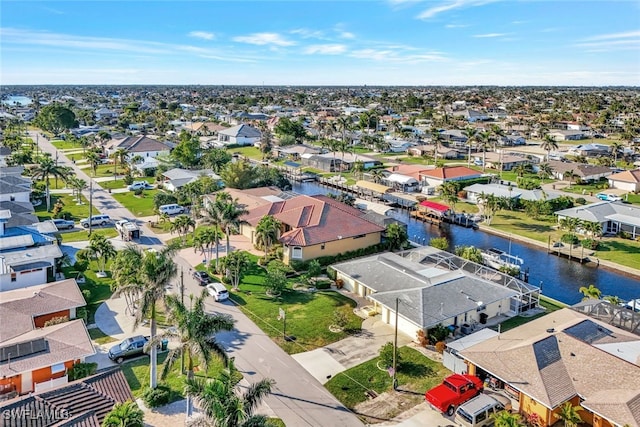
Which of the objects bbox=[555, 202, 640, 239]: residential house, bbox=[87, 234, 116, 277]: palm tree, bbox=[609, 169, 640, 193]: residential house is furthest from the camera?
bbox=[609, 169, 640, 193]: residential house

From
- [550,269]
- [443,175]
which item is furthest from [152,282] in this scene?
[443,175]

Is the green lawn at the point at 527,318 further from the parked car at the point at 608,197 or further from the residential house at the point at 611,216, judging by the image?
the parked car at the point at 608,197

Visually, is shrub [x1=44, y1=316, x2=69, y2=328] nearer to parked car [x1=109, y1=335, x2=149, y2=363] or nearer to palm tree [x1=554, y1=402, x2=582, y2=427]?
parked car [x1=109, y1=335, x2=149, y2=363]

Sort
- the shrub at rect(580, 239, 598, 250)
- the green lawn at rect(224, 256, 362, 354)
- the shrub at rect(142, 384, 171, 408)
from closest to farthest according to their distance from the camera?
the shrub at rect(142, 384, 171, 408)
the green lawn at rect(224, 256, 362, 354)
the shrub at rect(580, 239, 598, 250)

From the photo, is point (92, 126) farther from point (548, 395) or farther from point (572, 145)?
point (548, 395)

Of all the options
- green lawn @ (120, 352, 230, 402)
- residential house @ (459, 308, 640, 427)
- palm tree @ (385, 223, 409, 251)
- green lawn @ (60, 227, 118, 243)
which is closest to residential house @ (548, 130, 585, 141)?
palm tree @ (385, 223, 409, 251)

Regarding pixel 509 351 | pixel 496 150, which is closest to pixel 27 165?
pixel 509 351
